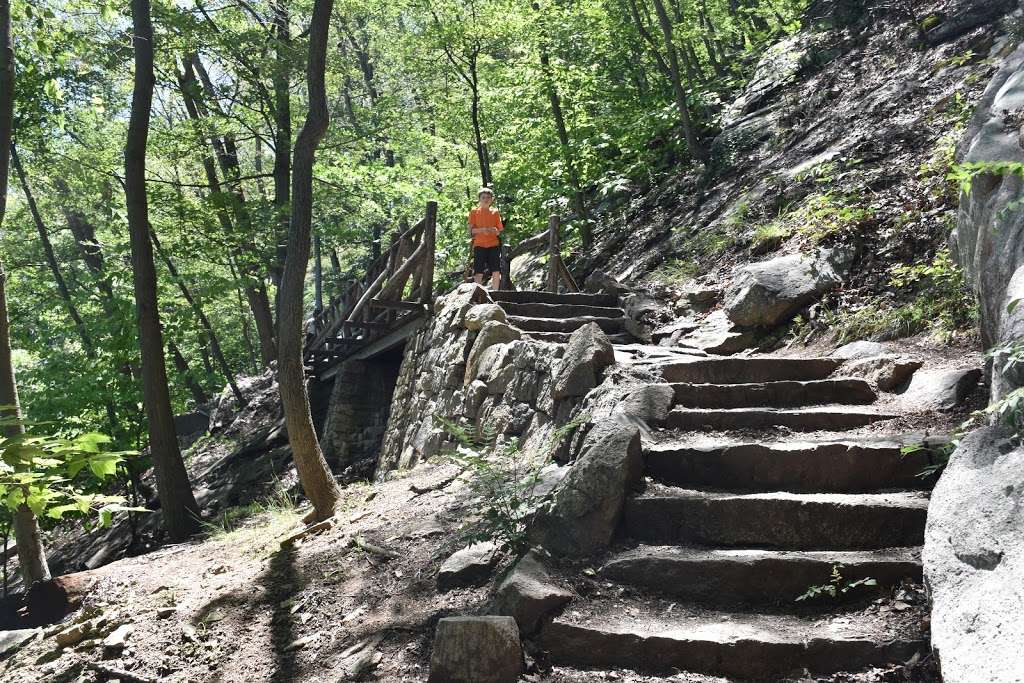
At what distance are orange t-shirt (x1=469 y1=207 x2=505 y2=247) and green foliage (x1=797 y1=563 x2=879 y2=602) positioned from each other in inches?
295

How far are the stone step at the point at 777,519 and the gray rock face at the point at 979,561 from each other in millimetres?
693

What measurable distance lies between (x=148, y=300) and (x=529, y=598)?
7.18m

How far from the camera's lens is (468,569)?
438 cm

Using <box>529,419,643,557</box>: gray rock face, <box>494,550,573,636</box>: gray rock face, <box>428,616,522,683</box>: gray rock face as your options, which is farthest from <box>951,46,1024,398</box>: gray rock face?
<box>428,616,522,683</box>: gray rock face

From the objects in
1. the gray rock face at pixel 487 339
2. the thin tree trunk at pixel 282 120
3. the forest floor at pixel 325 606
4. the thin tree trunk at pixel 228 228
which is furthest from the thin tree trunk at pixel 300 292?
the thin tree trunk at pixel 228 228

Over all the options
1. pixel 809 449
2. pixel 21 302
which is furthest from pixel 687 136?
pixel 21 302

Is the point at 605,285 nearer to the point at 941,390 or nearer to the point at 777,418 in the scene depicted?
the point at 777,418

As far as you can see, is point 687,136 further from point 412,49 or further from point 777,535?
point 777,535

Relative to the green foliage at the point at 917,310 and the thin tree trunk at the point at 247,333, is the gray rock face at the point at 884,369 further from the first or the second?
the thin tree trunk at the point at 247,333

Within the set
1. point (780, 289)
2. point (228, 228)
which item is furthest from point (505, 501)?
point (228, 228)

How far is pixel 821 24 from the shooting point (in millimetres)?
13070

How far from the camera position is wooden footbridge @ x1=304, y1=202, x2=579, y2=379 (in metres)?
10.5

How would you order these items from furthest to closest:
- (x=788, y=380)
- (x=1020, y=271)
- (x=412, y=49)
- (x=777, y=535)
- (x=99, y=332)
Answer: (x=412, y=49) < (x=99, y=332) < (x=788, y=380) < (x=777, y=535) < (x=1020, y=271)

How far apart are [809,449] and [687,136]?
9006 mm
